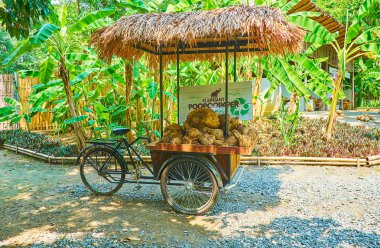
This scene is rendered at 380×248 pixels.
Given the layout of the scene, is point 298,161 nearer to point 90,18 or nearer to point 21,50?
point 90,18

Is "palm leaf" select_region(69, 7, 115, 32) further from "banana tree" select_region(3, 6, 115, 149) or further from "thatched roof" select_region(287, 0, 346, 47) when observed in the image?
"thatched roof" select_region(287, 0, 346, 47)

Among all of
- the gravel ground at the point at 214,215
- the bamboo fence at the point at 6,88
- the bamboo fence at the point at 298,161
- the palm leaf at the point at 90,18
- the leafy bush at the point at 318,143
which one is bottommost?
the gravel ground at the point at 214,215

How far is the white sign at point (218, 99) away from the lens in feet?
15.3

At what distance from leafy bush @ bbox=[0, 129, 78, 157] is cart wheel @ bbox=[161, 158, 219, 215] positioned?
12.6 ft

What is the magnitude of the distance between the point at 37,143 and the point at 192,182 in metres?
5.75

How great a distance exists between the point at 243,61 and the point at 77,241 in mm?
6755

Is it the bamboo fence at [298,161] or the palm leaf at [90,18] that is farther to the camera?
the bamboo fence at [298,161]

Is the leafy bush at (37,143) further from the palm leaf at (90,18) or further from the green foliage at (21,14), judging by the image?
the green foliage at (21,14)

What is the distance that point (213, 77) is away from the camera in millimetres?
8562

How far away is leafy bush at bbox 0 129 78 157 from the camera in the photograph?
24.8ft

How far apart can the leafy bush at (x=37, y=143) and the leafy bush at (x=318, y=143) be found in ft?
13.7

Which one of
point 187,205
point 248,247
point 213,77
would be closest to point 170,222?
point 187,205

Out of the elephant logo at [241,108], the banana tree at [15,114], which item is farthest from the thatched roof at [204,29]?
the banana tree at [15,114]

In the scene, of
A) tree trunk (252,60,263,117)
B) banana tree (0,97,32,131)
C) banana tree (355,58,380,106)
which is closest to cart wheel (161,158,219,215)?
tree trunk (252,60,263,117)
